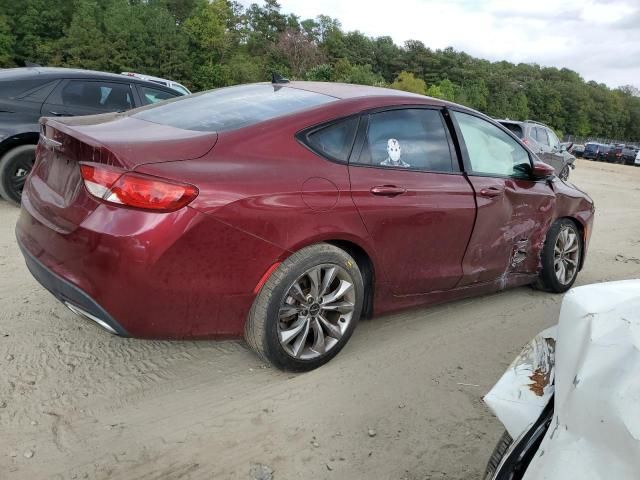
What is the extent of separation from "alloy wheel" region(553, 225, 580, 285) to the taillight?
330 cm

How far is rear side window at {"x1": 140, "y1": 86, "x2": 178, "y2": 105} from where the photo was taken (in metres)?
7.00

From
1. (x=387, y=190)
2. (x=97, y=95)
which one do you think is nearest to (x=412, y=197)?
(x=387, y=190)

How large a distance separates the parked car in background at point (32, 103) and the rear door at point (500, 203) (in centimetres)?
455

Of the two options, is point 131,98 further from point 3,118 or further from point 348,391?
point 348,391

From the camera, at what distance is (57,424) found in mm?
2432

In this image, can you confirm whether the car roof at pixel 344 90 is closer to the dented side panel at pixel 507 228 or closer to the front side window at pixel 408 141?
the front side window at pixel 408 141

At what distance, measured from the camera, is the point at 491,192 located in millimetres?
3680

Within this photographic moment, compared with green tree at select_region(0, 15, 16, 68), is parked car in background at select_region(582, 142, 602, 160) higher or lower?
lower

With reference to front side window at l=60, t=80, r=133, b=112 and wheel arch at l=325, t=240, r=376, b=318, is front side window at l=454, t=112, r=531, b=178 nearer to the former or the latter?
wheel arch at l=325, t=240, r=376, b=318

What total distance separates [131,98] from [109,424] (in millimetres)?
5319

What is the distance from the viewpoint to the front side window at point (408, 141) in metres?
3.11

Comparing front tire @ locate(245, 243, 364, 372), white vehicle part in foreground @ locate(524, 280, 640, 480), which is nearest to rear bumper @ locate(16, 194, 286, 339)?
front tire @ locate(245, 243, 364, 372)

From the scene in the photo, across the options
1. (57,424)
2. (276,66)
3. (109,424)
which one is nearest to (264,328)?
(109,424)

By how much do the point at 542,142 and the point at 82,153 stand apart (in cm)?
1349
